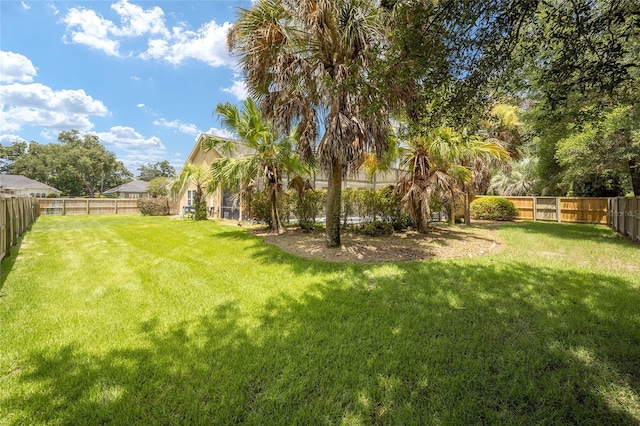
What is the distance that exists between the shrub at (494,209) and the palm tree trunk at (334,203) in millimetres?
13764

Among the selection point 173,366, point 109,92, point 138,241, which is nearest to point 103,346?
point 173,366

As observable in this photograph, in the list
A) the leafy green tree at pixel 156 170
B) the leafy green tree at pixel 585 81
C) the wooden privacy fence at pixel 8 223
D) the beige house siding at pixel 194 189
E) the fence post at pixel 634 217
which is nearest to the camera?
the leafy green tree at pixel 585 81

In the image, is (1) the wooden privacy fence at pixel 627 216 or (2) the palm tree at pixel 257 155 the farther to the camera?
(2) the palm tree at pixel 257 155

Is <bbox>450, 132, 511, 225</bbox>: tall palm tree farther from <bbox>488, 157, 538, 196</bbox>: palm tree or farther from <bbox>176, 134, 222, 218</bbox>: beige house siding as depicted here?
<bbox>488, 157, 538, 196</bbox>: palm tree

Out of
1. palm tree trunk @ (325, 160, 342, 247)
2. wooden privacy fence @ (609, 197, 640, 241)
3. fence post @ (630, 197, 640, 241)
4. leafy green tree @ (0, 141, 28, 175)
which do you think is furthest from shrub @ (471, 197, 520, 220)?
leafy green tree @ (0, 141, 28, 175)

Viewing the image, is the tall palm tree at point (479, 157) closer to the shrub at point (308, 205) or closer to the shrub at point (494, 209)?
the shrub at point (494, 209)

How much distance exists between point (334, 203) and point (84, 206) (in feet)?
83.2

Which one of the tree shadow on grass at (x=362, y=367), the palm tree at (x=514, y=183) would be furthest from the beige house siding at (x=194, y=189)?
the palm tree at (x=514, y=183)

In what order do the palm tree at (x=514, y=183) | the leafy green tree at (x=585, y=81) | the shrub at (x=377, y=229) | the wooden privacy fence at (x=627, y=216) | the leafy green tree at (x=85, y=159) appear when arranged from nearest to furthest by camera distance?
the leafy green tree at (x=585, y=81) → the wooden privacy fence at (x=627, y=216) → the shrub at (x=377, y=229) → the palm tree at (x=514, y=183) → the leafy green tree at (x=85, y=159)

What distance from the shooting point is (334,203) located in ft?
24.1

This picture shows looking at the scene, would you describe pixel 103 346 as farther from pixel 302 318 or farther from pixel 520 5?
pixel 520 5

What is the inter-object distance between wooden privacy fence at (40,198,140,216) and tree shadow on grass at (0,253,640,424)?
25639 mm

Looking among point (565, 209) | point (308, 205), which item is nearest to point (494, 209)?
point (565, 209)

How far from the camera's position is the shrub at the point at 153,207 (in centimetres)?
2258
